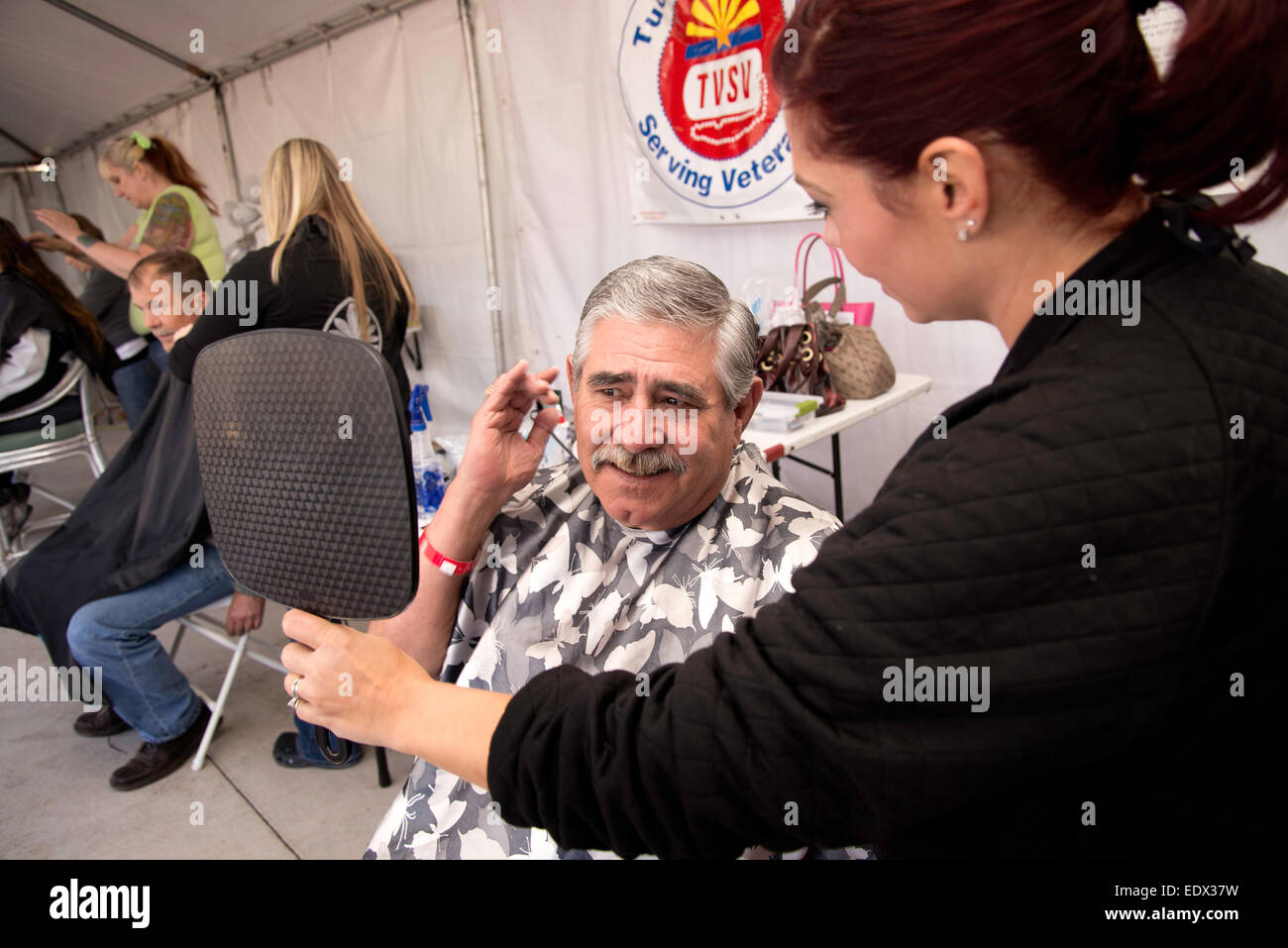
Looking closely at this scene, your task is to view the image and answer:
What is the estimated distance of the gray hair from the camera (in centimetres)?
117

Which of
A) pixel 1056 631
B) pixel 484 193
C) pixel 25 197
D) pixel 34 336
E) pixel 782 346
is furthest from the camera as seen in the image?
pixel 25 197

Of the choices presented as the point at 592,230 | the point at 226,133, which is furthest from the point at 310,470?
the point at 226,133

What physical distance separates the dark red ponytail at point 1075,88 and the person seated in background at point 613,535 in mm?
662

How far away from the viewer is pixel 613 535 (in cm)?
126

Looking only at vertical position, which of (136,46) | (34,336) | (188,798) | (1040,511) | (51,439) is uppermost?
(136,46)

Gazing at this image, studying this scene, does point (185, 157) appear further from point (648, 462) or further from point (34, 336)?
point (648, 462)

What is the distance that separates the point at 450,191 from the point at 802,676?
3917 millimetres

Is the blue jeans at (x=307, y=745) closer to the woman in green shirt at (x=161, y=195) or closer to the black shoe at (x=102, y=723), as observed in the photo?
the black shoe at (x=102, y=723)

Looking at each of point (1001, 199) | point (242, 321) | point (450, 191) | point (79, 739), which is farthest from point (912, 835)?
point (450, 191)

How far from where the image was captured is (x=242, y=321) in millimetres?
2188

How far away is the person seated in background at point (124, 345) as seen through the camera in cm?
393

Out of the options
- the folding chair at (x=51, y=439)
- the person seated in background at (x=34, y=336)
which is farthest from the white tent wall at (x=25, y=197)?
the folding chair at (x=51, y=439)

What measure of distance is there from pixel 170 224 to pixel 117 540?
1.79 m

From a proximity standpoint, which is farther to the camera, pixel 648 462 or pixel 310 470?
pixel 648 462
